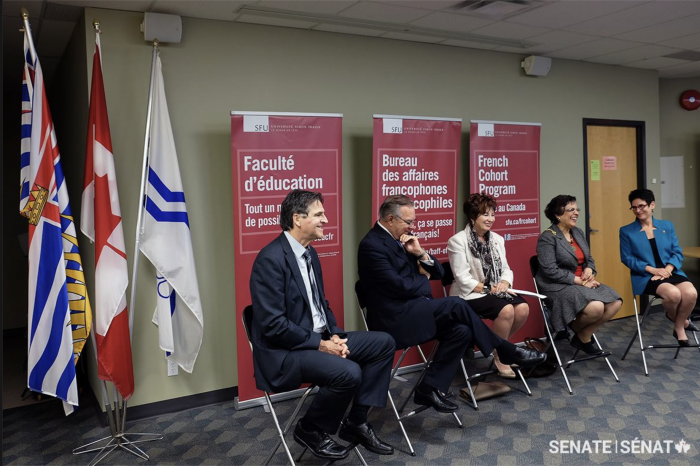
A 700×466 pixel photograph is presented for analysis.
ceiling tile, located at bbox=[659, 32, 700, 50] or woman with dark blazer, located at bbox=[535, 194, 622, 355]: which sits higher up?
ceiling tile, located at bbox=[659, 32, 700, 50]

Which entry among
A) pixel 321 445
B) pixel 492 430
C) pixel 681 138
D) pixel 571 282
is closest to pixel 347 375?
pixel 321 445

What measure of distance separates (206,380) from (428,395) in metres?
1.70

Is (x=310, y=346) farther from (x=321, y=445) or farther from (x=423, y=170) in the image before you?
(x=423, y=170)

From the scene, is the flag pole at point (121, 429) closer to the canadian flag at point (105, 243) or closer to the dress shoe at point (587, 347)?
the canadian flag at point (105, 243)

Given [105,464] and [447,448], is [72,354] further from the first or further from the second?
[447,448]

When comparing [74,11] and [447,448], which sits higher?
[74,11]

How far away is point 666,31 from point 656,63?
4.89ft

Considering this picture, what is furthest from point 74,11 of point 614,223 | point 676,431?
point 614,223

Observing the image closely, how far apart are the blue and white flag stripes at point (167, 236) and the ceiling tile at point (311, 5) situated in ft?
2.88

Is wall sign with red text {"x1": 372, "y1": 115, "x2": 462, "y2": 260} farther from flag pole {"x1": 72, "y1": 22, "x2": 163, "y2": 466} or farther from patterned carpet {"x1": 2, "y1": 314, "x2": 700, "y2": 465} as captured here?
flag pole {"x1": 72, "y1": 22, "x2": 163, "y2": 466}

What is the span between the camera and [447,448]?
3412mm

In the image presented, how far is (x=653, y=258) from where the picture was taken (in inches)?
196

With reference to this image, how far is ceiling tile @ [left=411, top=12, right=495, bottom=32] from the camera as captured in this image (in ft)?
14.4

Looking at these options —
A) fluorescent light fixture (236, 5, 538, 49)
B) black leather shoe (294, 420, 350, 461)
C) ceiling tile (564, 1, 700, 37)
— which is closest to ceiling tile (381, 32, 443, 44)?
fluorescent light fixture (236, 5, 538, 49)
